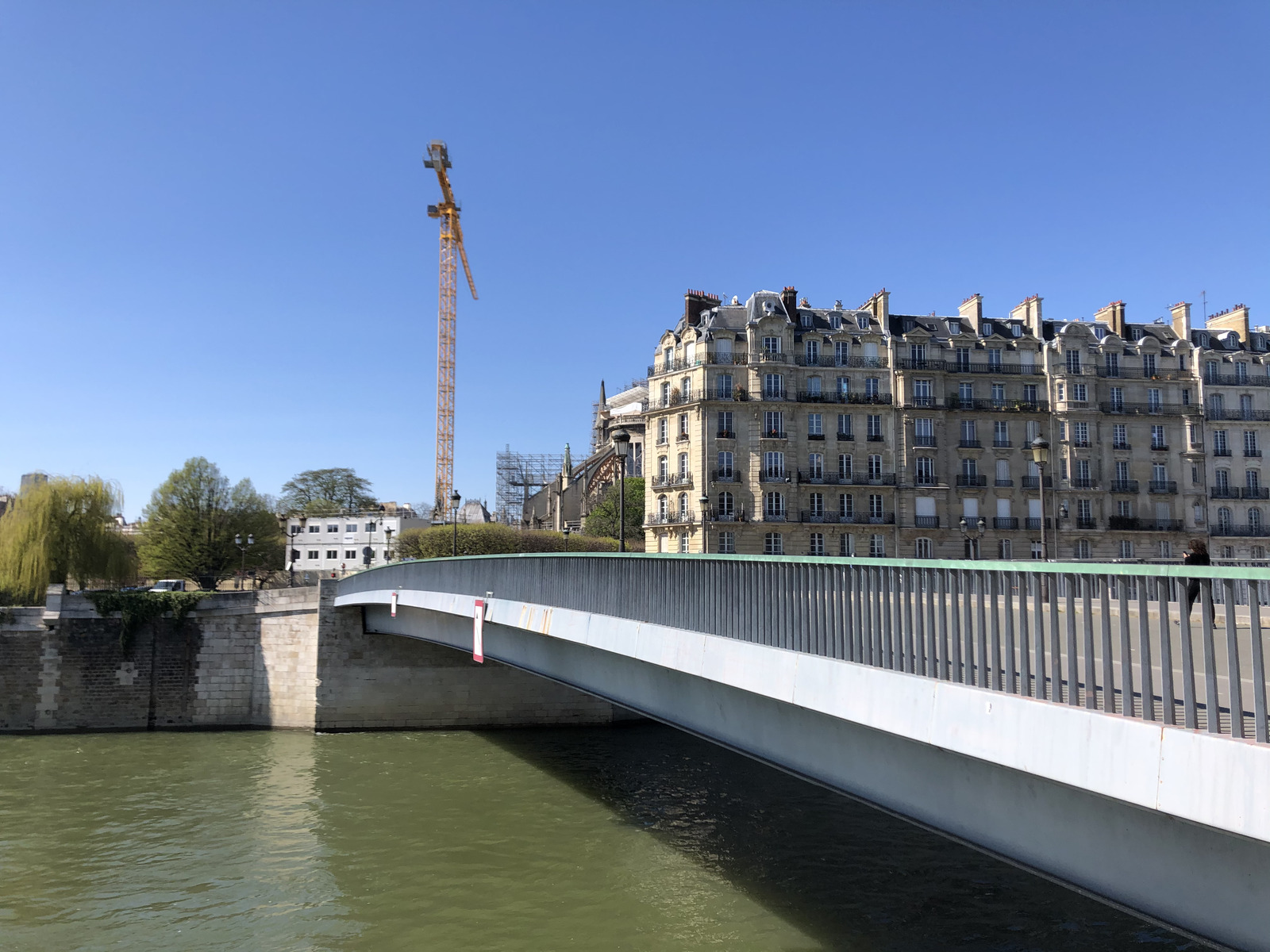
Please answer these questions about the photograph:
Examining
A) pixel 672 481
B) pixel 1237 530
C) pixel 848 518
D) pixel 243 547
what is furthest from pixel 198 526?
pixel 1237 530

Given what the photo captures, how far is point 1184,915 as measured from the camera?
5.45 metres

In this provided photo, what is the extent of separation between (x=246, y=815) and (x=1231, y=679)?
64.6ft

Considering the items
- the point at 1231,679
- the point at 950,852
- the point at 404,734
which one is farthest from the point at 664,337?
the point at 1231,679

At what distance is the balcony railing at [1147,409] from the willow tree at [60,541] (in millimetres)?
54375

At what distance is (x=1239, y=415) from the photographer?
5450 cm

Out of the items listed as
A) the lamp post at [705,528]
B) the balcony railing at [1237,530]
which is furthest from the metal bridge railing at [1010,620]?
the balcony railing at [1237,530]

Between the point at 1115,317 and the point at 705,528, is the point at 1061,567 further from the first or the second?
the point at 1115,317

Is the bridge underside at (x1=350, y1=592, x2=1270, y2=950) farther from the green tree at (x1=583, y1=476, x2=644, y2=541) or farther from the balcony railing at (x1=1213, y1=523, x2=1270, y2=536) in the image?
the balcony railing at (x1=1213, y1=523, x2=1270, y2=536)

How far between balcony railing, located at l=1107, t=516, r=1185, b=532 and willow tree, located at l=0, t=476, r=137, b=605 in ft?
175

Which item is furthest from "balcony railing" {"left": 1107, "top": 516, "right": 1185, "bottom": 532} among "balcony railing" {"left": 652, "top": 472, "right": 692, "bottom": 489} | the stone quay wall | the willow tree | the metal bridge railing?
the willow tree

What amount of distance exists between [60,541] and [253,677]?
11800 millimetres

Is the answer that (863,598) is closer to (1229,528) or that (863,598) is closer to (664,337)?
(664,337)

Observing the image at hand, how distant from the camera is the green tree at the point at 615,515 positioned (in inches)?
2692

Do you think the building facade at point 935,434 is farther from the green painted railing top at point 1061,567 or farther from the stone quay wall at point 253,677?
the green painted railing top at point 1061,567
